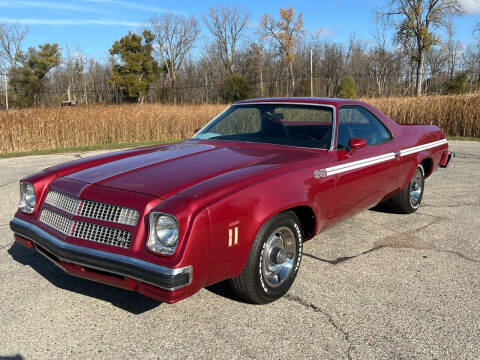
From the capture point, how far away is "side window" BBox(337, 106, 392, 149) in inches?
161

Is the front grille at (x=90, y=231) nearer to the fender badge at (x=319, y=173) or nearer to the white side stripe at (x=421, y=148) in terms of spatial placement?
the fender badge at (x=319, y=173)

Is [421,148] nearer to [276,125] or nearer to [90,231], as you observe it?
[276,125]

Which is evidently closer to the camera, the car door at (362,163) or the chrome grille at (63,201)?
the chrome grille at (63,201)

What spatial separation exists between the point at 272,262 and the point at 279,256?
0.07 meters

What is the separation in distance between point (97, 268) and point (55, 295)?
92 centimetres

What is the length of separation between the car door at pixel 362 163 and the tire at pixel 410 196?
1.66 feet

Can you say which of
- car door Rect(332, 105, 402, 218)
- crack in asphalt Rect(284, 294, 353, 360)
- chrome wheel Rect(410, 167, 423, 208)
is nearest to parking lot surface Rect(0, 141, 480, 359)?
crack in asphalt Rect(284, 294, 353, 360)

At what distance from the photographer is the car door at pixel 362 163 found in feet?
12.4

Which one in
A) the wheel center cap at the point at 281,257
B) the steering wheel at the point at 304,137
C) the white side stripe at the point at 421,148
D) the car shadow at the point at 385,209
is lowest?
the car shadow at the point at 385,209

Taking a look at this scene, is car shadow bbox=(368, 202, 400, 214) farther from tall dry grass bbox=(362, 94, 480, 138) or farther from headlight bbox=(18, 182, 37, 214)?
tall dry grass bbox=(362, 94, 480, 138)

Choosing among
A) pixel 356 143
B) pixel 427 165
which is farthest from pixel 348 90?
pixel 356 143

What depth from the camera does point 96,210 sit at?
Answer: 276cm

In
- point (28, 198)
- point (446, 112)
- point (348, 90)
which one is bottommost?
point (28, 198)

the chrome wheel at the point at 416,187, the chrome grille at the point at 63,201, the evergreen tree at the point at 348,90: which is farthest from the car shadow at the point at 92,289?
the evergreen tree at the point at 348,90
